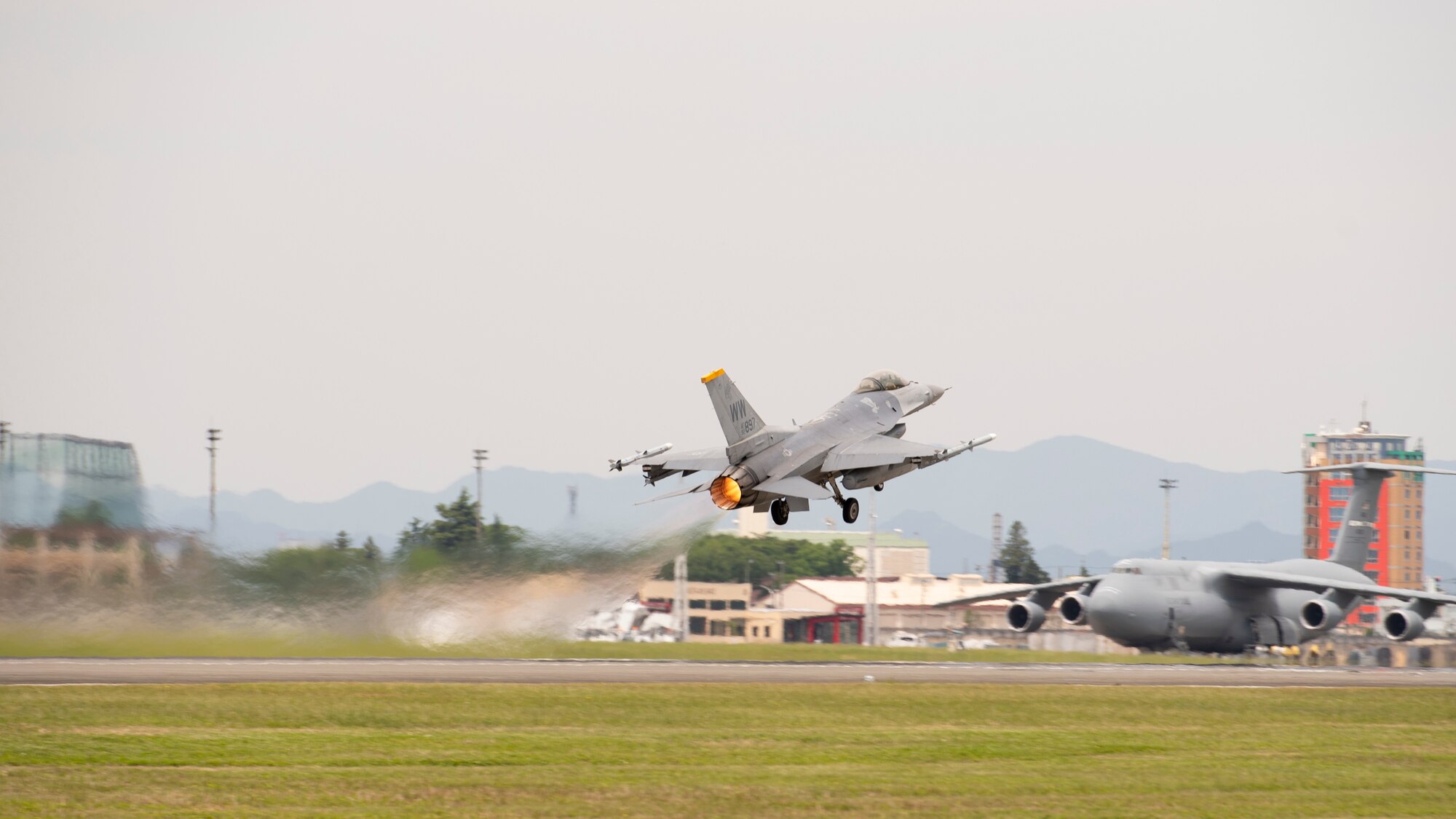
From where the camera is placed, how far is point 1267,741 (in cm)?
3994

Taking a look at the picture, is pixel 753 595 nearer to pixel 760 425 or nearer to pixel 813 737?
pixel 813 737

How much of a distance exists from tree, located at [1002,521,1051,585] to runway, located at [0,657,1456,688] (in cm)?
5756

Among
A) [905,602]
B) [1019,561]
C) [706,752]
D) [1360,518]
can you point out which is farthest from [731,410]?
[1019,561]

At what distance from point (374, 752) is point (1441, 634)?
7310 cm

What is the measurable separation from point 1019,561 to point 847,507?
12484 cm

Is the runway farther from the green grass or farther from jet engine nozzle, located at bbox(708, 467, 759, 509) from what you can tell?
Answer: jet engine nozzle, located at bbox(708, 467, 759, 509)

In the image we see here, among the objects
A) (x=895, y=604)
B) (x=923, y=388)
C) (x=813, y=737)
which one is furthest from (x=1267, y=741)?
(x=895, y=604)

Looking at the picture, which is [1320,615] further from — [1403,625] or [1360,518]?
[1360,518]

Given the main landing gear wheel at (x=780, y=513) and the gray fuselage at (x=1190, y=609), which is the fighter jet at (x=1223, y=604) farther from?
the main landing gear wheel at (x=780, y=513)

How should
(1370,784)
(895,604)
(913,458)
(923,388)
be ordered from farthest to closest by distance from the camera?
(895,604) → (1370,784) → (923,388) → (913,458)

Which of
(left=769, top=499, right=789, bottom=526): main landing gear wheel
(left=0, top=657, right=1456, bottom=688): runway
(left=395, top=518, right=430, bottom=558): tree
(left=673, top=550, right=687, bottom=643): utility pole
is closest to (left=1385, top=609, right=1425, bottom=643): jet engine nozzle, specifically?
(left=0, top=657, right=1456, bottom=688): runway

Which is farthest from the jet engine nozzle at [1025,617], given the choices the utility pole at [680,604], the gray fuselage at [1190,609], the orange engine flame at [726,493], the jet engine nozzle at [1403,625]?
the orange engine flame at [726,493]

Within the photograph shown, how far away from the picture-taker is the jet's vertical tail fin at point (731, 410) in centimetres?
2666

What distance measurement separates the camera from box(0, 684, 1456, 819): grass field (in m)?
28.5
